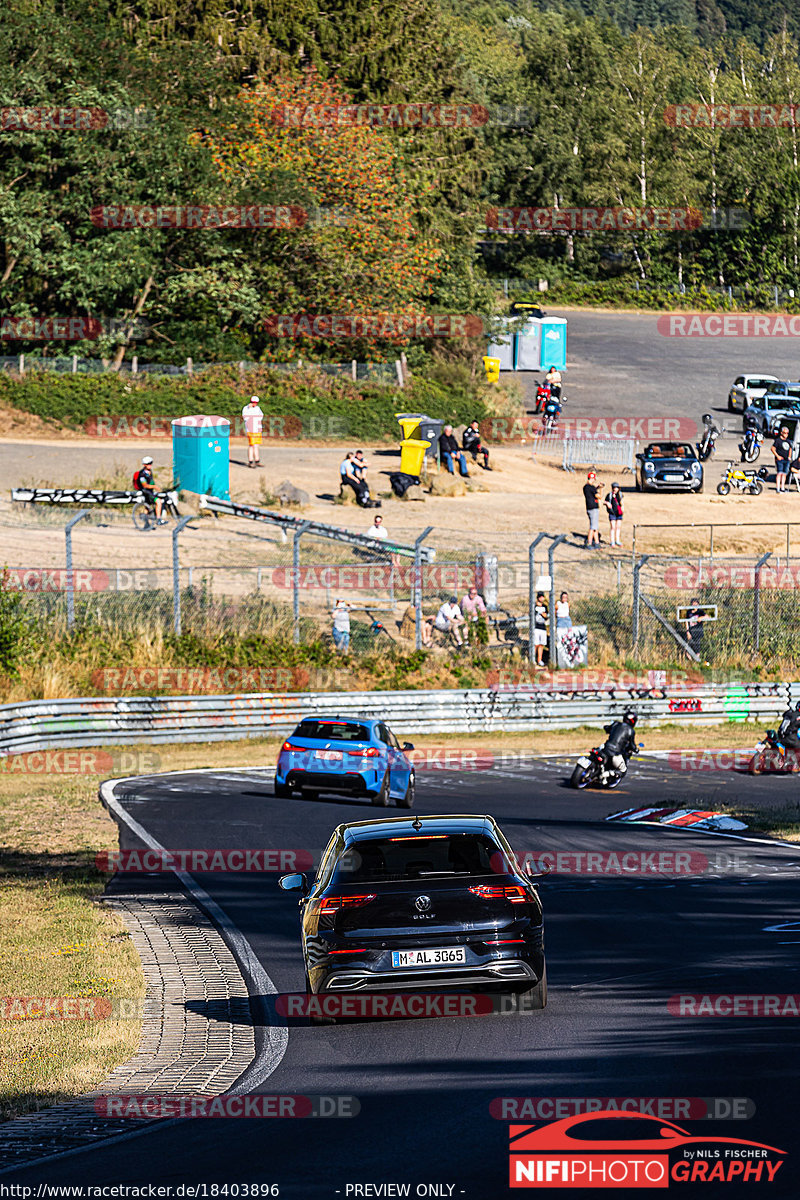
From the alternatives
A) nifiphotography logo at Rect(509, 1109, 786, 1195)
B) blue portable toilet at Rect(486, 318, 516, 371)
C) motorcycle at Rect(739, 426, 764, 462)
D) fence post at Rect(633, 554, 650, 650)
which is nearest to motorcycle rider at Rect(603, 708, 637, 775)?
fence post at Rect(633, 554, 650, 650)

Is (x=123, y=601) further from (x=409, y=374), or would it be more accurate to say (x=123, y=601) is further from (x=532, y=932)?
(x=409, y=374)

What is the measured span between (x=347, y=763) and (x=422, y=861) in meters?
11.2

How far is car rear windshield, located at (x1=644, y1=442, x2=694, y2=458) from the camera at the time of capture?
153 feet

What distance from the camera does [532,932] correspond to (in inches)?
368

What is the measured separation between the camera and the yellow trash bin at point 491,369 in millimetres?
61438

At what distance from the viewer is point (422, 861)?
9.91m

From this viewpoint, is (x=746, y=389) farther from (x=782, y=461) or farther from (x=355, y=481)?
(x=355, y=481)

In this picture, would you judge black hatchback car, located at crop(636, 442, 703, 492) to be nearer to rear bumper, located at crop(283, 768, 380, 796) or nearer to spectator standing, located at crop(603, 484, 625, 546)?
spectator standing, located at crop(603, 484, 625, 546)

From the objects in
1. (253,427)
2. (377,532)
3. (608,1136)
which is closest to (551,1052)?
(608,1136)

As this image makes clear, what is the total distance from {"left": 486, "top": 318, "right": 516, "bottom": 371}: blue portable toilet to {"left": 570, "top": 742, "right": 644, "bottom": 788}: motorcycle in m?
44.5

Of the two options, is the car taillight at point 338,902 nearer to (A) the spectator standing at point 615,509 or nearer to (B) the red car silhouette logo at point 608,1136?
(B) the red car silhouette logo at point 608,1136

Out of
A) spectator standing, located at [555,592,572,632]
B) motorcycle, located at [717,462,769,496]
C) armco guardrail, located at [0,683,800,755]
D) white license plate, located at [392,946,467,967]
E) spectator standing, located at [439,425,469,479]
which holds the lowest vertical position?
armco guardrail, located at [0,683,800,755]

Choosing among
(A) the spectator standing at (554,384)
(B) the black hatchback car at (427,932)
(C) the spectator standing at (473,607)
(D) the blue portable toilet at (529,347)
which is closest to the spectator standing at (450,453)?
(A) the spectator standing at (554,384)

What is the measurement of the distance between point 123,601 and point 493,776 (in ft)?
29.9
